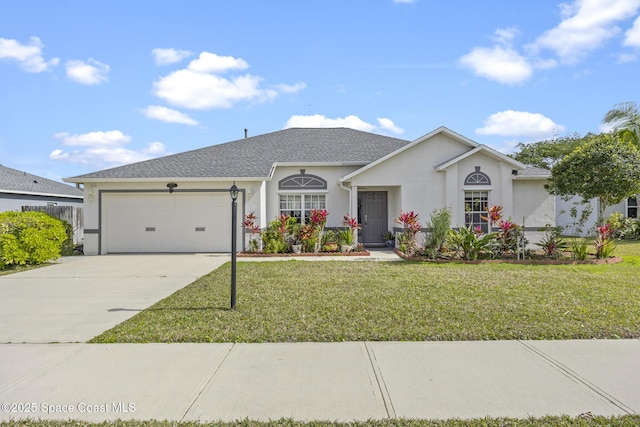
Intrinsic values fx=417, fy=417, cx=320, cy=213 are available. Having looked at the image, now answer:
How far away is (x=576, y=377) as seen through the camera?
423 cm

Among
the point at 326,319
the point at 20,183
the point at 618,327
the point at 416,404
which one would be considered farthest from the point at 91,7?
the point at 20,183

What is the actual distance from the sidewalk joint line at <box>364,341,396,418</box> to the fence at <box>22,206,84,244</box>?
16785mm

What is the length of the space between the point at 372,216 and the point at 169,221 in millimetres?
8157

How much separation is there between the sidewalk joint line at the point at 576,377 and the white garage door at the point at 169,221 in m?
12.8

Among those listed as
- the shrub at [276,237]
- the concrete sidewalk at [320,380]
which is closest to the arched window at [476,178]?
the shrub at [276,237]

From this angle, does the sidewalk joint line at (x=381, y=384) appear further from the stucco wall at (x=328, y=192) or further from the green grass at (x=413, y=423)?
the stucco wall at (x=328, y=192)

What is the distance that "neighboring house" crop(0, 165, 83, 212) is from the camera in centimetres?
2103

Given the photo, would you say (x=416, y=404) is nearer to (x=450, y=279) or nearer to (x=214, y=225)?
(x=450, y=279)

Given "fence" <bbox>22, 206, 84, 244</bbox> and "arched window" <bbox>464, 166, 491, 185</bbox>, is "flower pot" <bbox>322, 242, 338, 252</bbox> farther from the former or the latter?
"fence" <bbox>22, 206, 84, 244</bbox>

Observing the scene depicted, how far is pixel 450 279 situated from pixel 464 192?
23.7 feet

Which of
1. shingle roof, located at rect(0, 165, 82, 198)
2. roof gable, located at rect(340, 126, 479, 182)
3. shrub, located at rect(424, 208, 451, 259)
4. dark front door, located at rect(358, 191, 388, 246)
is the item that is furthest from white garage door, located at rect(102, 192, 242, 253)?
shingle roof, located at rect(0, 165, 82, 198)

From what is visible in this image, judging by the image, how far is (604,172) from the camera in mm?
12789

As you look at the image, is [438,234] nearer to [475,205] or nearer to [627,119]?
[475,205]

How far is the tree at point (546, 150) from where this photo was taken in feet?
120
